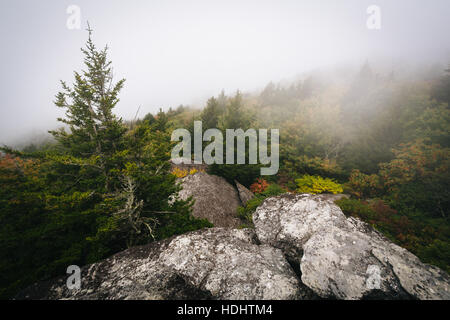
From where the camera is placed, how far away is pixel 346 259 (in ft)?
10.8

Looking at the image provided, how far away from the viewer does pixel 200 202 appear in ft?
30.0

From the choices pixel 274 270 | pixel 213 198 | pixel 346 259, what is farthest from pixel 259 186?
pixel 346 259

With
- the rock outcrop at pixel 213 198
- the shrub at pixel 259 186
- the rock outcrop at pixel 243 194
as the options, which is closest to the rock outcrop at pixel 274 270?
the rock outcrop at pixel 213 198

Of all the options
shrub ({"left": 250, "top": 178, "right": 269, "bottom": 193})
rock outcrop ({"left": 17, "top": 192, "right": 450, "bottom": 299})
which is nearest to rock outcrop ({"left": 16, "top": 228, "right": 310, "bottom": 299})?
rock outcrop ({"left": 17, "top": 192, "right": 450, "bottom": 299})

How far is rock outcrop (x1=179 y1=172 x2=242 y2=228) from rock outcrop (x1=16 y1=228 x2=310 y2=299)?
170 inches

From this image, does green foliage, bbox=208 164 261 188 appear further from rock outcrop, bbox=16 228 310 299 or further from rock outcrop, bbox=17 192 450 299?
rock outcrop, bbox=16 228 310 299

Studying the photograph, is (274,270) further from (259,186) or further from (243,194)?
(259,186)

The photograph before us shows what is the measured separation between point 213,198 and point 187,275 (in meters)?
5.97

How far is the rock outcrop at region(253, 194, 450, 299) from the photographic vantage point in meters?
2.90

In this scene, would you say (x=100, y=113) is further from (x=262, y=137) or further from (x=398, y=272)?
(x=262, y=137)

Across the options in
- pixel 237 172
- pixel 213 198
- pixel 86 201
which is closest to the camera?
pixel 86 201

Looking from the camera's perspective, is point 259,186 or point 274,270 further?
point 259,186

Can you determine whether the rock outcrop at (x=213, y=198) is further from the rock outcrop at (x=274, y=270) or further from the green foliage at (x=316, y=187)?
the green foliage at (x=316, y=187)
